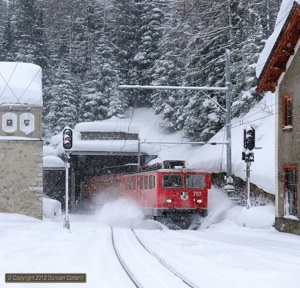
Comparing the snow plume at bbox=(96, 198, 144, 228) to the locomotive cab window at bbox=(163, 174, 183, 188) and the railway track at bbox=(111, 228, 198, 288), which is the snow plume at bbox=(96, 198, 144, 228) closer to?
the locomotive cab window at bbox=(163, 174, 183, 188)

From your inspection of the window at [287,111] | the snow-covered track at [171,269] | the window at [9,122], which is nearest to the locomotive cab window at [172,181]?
the window at [287,111]

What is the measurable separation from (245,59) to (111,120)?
28.2 m

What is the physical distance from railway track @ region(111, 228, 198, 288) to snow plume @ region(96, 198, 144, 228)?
42.7 ft

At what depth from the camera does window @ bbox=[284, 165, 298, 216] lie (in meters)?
24.1

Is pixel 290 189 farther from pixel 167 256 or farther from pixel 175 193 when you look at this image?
pixel 167 256

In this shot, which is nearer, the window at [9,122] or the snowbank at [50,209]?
the window at [9,122]

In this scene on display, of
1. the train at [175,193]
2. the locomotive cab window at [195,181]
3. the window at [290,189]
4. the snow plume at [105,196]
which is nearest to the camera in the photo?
the window at [290,189]

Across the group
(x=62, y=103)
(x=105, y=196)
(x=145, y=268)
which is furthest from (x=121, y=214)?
(x=62, y=103)

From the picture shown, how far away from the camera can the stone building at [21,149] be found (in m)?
33.1

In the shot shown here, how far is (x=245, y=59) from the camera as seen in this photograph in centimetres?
4278

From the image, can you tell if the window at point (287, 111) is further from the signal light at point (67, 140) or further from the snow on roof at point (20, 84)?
the snow on roof at point (20, 84)

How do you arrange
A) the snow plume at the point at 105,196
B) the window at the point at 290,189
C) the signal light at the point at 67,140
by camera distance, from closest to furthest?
the signal light at the point at 67,140 < the window at the point at 290,189 < the snow plume at the point at 105,196

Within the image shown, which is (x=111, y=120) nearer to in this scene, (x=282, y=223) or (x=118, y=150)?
(x=118, y=150)

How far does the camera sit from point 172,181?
28.6 metres
